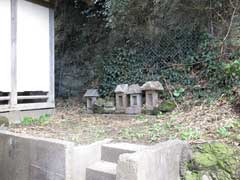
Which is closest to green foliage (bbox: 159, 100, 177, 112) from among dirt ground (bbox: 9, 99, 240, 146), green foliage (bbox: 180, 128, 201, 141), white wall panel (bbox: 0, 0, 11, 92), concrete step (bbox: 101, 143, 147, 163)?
dirt ground (bbox: 9, 99, 240, 146)

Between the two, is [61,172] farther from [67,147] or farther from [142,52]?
[142,52]

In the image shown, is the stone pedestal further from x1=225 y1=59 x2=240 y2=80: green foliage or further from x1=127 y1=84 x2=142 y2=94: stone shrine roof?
x1=225 y1=59 x2=240 y2=80: green foliage

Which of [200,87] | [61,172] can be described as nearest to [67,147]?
[61,172]

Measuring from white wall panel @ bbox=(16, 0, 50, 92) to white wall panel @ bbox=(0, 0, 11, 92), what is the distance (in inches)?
7.9

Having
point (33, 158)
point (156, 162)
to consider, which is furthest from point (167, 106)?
point (33, 158)

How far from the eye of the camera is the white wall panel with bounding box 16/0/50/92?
514 cm

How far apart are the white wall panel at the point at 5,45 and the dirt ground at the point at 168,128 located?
3.57 feet

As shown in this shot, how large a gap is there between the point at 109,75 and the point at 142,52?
105 centimetres

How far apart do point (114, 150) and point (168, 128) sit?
1261 millimetres

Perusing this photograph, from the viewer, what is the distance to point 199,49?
557 cm

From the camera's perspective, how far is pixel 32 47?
17.6ft

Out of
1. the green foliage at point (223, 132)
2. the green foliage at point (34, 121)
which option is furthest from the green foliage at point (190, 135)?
the green foliage at point (34, 121)

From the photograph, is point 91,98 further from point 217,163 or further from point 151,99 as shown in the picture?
point 217,163

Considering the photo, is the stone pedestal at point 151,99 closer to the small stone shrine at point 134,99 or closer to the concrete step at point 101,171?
the small stone shrine at point 134,99
